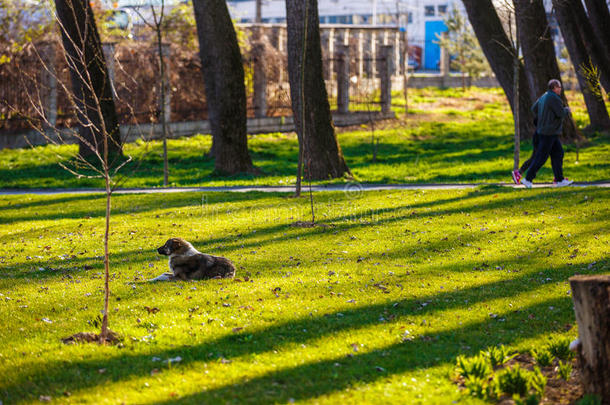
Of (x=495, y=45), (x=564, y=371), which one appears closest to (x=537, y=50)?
(x=495, y=45)

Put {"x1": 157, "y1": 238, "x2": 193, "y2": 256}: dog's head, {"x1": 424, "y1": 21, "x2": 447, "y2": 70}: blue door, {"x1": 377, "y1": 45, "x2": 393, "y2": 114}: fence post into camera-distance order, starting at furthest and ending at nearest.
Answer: {"x1": 424, "y1": 21, "x2": 447, "y2": 70}: blue door < {"x1": 377, "y1": 45, "x2": 393, "y2": 114}: fence post < {"x1": 157, "y1": 238, "x2": 193, "y2": 256}: dog's head

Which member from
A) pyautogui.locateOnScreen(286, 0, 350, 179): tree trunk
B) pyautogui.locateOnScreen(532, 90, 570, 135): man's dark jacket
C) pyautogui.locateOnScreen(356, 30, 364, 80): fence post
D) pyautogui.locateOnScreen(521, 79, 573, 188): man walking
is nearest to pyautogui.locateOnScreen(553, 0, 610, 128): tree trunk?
pyautogui.locateOnScreen(521, 79, 573, 188): man walking

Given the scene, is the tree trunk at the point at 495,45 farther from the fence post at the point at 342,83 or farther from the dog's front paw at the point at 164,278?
the dog's front paw at the point at 164,278

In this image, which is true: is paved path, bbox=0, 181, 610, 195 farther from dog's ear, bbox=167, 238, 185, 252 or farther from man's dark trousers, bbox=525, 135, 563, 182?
dog's ear, bbox=167, 238, 185, 252

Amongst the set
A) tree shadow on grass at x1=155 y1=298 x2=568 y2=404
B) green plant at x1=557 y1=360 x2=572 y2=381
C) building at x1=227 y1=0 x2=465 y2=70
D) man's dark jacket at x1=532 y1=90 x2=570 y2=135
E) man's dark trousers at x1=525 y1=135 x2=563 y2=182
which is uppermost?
building at x1=227 y1=0 x2=465 y2=70

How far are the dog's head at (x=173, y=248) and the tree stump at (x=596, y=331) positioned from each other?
17.1 ft

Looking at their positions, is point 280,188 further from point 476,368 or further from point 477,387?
point 477,387

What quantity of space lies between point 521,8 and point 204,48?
396 inches

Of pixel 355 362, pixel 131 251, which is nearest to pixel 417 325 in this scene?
pixel 355 362

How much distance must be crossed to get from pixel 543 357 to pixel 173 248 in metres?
4.83

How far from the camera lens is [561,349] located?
6449 millimetres

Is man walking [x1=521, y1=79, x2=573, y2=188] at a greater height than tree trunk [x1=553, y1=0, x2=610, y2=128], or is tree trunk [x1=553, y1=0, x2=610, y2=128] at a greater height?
tree trunk [x1=553, y1=0, x2=610, y2=128]

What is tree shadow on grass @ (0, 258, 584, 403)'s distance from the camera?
19.4 feet

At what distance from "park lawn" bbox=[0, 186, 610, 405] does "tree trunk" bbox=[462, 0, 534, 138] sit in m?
9.28
